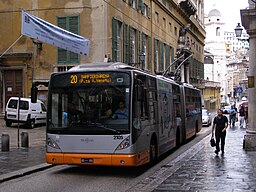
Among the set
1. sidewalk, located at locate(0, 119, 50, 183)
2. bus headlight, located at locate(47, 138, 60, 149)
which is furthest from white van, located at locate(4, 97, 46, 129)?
bus headlight, located at locate(47, 138, 60, 149)

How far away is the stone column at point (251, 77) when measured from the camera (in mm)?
16253

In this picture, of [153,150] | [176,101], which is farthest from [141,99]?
[176,101]

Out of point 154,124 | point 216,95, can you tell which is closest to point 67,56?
point 154,124

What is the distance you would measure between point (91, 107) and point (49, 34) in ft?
30.3

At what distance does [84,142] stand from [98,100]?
1155 millimetres

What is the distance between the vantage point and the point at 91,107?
11570 mm

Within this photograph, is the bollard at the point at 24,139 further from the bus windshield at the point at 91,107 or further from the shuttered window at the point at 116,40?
the shuttered window at the point at 116,40

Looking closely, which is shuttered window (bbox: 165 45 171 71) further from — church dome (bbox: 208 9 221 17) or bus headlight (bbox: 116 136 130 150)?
church dome (bbox: 208 9 221 17)

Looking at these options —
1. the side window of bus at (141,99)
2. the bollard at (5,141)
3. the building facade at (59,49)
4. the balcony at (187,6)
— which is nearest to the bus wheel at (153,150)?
the side window of bus at (141,99)

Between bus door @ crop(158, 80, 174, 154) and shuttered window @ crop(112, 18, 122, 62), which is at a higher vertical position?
shuttered window @ crop(112, 18, 122, 62)

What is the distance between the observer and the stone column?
16.3 meters

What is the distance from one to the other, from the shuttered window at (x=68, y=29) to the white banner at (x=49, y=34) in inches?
218

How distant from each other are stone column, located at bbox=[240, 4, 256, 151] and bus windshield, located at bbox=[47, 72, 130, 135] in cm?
679

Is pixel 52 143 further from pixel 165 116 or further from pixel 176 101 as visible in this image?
pixel 176 101
